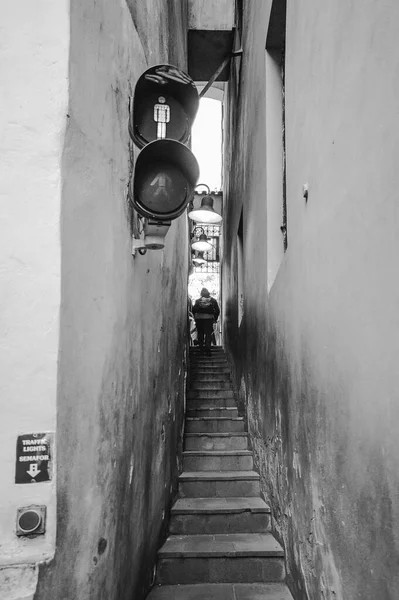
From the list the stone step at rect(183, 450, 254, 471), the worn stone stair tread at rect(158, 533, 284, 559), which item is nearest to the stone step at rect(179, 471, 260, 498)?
the stone step at rect(183, 450, 254, 471)

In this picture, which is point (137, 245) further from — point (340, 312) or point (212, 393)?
point (212, 393)

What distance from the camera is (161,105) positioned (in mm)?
2957

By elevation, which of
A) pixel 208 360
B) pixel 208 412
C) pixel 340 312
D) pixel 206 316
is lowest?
pixel 208 412

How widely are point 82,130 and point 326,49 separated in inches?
54.1

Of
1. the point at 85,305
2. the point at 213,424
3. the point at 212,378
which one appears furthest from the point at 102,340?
the point at 212,378

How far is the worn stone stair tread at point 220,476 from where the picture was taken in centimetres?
507

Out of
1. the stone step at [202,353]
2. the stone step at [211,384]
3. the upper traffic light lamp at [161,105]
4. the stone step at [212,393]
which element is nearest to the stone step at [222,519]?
the stone step at [212,393]

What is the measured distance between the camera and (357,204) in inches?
75.9

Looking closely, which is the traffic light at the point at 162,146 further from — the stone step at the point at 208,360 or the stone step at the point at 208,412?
the stone step at the point at 208,360

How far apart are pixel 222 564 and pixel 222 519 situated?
62 centimetres

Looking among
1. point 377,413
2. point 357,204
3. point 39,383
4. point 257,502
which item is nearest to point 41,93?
point 39,383

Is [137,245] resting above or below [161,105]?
below

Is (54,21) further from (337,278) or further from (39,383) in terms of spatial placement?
(337,278)

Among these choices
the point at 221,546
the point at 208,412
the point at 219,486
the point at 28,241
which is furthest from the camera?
the point at 208,412
